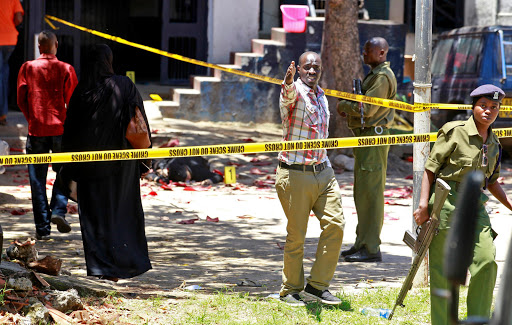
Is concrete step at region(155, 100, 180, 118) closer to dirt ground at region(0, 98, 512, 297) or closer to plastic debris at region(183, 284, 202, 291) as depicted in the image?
dirt ground at region(0, 98, 512, 297)

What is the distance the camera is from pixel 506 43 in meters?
14.3

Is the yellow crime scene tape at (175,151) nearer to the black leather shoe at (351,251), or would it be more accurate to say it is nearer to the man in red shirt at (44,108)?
the black leather shoe at (351,251)

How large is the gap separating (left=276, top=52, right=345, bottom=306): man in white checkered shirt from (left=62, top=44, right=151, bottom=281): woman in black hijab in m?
1.18

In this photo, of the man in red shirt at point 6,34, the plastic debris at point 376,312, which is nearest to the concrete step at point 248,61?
the man in red shirt at point 6,34

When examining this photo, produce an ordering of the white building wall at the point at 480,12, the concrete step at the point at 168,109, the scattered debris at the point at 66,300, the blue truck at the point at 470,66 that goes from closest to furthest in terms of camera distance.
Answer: the scattered debris at the point at 66,300 < the blue truck at the point at 470,66 < the concrete step at the point at 168,109 < the white building wall at the point at 480,12

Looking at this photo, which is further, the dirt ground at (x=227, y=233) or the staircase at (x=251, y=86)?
the staircase at (x=251, y=86)

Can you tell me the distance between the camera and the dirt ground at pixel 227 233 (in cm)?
752

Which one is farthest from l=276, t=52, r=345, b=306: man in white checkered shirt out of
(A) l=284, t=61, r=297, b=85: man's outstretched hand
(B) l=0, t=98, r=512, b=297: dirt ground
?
(B) l=0, t=98, r=512, b=297: dirt ground

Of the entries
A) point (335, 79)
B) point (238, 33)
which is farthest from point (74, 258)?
point (238, 33)

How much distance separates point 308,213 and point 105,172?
1.62 meters

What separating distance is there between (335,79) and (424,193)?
9.00m

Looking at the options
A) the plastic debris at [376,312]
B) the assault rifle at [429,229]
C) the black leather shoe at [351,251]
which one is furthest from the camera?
the black leather shoe at [351,251]

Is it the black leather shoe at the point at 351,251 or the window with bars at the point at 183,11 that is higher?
the window with bars at the point at 183,11

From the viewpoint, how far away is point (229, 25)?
1797cm
